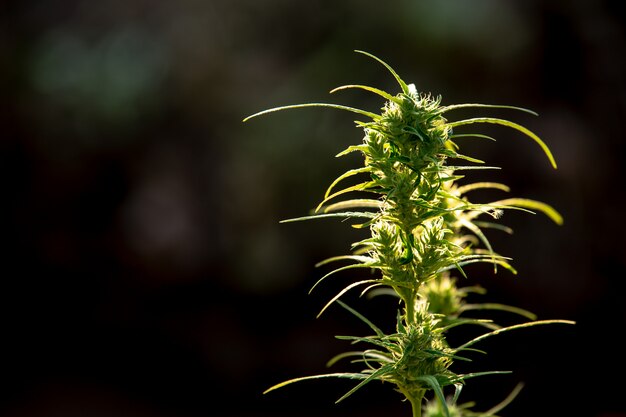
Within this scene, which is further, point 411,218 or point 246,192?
point 246,192

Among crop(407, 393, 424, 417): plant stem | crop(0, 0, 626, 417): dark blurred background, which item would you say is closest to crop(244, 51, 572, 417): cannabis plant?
crop(407, 393, 424, 417): plant stem

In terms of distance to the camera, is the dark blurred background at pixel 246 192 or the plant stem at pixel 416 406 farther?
the dark blurred background at pixel 246 192

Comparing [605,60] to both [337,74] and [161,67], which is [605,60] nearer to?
[337,74]

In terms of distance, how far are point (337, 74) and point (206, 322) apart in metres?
1.26

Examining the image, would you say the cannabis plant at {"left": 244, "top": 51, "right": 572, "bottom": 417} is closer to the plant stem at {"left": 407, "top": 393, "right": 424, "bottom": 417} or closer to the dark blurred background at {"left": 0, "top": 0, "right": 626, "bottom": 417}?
the plant stem at {"left": 407, "top": 393, "right": 424, "bottom": 417}

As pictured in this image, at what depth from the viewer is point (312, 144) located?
9.55 feet

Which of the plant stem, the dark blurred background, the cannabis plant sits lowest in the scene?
the plant stem

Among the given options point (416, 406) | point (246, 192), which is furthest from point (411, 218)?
point (246, 192)

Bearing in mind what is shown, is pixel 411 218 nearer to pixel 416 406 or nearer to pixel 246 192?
pixel 416 406

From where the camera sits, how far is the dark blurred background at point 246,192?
115 inches

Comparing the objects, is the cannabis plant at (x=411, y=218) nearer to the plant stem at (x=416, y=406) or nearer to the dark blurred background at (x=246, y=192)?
the plant stem at (x=416, y=406)

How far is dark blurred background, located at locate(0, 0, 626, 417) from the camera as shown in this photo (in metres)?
2.92

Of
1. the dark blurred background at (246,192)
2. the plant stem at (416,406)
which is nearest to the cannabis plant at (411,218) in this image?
the plant stem at (416,406)

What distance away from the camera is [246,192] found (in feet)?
10.1
